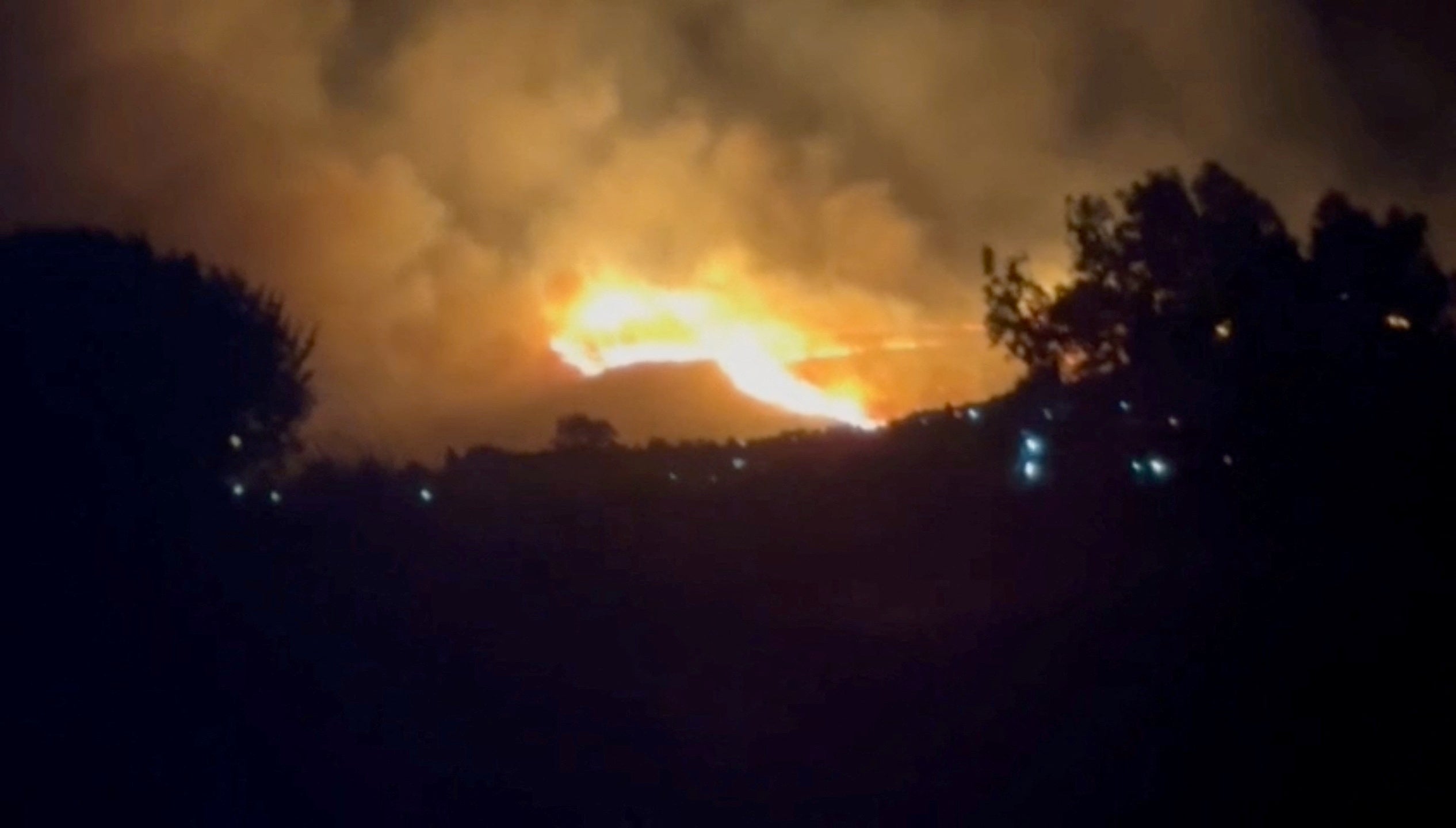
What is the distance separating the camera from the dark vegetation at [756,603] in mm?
20109

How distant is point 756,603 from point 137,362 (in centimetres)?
2026

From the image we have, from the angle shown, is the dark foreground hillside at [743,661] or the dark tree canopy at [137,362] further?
the dark tree canopy at [137,362]

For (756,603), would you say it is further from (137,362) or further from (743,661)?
(137,362)

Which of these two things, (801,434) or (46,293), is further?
(801,434)

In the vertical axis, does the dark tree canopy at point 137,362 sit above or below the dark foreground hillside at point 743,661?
above

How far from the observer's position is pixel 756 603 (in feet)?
95.2

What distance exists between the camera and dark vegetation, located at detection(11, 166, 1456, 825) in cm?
2011

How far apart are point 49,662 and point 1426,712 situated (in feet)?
56.9

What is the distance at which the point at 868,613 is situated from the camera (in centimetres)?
2803

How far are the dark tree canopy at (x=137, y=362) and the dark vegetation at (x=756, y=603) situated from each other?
163 millimetres

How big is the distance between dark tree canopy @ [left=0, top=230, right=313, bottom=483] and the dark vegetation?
163mm

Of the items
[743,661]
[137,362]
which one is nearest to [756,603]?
[743,661]

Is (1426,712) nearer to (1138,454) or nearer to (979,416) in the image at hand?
(1138,454)

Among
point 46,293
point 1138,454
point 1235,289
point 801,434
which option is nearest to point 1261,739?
point 1138,454
